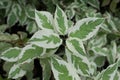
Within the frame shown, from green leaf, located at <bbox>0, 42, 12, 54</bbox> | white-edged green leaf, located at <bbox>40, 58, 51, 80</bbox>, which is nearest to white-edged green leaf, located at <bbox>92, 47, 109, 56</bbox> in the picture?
white-edged green leaf, located at <bbox>40, 58, 51, 80</bbox>

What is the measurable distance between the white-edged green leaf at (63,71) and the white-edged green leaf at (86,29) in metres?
0.10

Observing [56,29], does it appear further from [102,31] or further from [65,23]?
[102,31]

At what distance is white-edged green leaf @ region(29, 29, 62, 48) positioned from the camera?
0.94m

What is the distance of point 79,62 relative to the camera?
1.00 metres

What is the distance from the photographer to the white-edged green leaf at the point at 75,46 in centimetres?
96

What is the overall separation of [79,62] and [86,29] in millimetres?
110

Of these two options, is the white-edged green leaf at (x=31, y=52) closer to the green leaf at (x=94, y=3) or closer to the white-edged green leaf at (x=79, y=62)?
the white-edged green leaf at (x=79, y=62)

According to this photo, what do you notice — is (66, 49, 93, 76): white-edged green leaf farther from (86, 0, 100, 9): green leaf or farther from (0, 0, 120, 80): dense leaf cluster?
(86, 0, 100, 9): green leaf

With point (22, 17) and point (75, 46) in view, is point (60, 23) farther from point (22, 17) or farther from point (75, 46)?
point (22, 17)

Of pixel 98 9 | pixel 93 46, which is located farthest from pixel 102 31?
pixel 98 9

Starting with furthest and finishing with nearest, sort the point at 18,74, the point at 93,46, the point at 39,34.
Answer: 1. the point at 93,46
2. the point at 18,74
3. the point at 39,34

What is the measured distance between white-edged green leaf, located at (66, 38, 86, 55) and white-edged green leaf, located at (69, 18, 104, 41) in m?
0.02

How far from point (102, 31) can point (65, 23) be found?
1.20ft

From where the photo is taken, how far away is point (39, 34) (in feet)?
3.14
